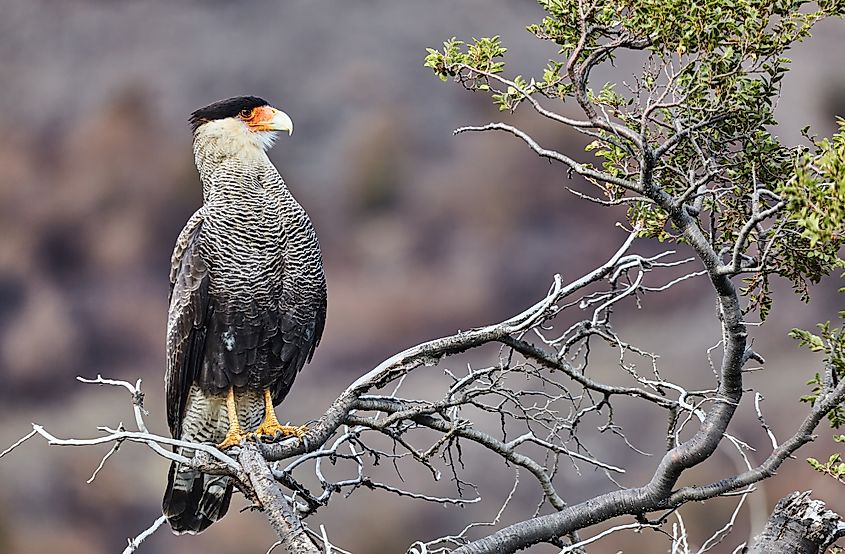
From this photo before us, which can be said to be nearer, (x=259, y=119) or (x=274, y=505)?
(x=274, y=505)

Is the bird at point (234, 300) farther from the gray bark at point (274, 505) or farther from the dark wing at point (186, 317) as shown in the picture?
the gray bark at point (274, 505)

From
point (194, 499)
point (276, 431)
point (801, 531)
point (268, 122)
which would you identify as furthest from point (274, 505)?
point (268, 122)

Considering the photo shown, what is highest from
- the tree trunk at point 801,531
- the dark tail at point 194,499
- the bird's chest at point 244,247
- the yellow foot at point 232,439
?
the bird's chest at point 244,247

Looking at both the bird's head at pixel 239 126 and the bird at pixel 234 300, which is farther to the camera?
the bird's head at pixel 239 126

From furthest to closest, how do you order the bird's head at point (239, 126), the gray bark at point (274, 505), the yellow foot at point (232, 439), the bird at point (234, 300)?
the bird's head at point (239, 126)
the bird at point (234, 300)
the yellow foot at point (232, 439)
the gray bark at point (274, 505)

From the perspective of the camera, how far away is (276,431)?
4.08 m

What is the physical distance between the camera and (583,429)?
37.1ft

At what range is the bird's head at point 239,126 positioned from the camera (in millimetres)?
4303

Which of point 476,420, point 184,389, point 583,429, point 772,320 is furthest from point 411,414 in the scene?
point 772,320

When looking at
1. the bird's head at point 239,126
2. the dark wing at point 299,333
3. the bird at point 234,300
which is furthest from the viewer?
the bird's head at point 239,126

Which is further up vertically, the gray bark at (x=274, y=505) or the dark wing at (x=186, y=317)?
the dark wing at (x=186, y=317)

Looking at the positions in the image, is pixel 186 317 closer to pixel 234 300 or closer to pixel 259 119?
pixel 234 300

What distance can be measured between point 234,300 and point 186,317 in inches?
8.1

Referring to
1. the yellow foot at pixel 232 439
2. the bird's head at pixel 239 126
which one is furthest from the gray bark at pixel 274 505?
the bird's head at pixel 239 126
